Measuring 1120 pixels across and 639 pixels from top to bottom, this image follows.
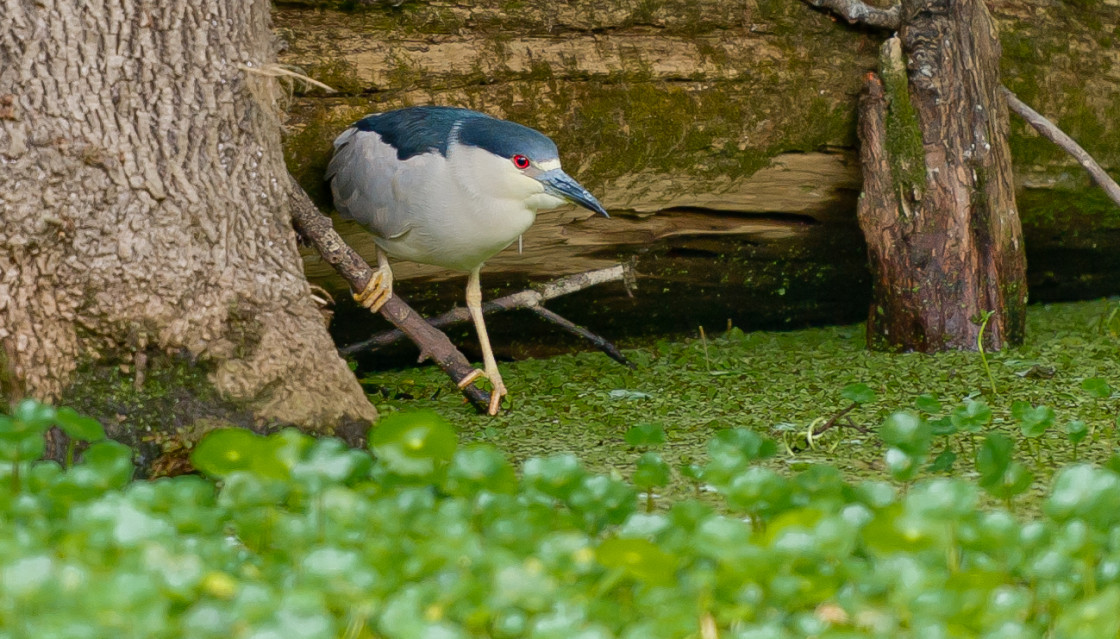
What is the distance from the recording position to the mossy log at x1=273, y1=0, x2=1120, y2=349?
2.83 m

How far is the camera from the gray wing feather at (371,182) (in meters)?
2.59

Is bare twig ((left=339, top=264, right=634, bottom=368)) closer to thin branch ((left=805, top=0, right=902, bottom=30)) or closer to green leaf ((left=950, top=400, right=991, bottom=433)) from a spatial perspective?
thin branch ((left=805, top=0, right=902, bottom=30))

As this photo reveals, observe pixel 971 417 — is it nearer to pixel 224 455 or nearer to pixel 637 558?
pixel 637 558

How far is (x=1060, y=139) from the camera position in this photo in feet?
10.8

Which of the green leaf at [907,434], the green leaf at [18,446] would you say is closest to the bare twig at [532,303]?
the green leaf at [18,446]

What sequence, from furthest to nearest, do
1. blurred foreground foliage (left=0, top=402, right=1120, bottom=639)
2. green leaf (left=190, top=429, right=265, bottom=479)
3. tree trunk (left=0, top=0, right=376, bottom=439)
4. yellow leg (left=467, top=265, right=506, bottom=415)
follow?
1. yellow leg (left=467, top=265, right=506, bottom=415)
2. tree trunk (left=0, top=0, right=376, bottom=439)
3. green leaf (left=190, top=429, right=265, bottom=479)
4. blurred foreground foliage (left=0, top=402, right=1120, bottom=639)

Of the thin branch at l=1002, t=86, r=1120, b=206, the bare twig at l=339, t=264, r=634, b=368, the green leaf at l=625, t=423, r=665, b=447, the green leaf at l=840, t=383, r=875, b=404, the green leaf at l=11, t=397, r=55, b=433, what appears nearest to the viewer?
the green leaf at l=11, t=397, r=55, b=433

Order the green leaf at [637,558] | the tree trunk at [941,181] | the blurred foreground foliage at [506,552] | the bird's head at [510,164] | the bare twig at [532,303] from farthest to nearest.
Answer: the tree trunk at [941,181]
the bare twig at [532,303]
the bird's head at [510,164]
the green leaf at [637,558]
the blurred foreground foliage at [506,552]

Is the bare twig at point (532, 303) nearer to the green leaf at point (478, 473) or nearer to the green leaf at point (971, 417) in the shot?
the green leaf at point (971, 417)

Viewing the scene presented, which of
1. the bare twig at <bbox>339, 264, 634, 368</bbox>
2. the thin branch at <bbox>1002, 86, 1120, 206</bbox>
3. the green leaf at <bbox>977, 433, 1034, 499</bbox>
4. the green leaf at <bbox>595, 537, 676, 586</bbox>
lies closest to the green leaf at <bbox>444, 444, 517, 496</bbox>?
the green leaf at <bbox>595, 537, 676, 586</bbox>

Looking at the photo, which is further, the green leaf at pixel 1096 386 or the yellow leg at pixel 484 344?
the yellow leg at pixel 484 344

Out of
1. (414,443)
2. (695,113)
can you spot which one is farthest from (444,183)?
(414,443)

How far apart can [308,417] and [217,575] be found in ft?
3.11

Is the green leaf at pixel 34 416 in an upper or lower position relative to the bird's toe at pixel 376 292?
upper
